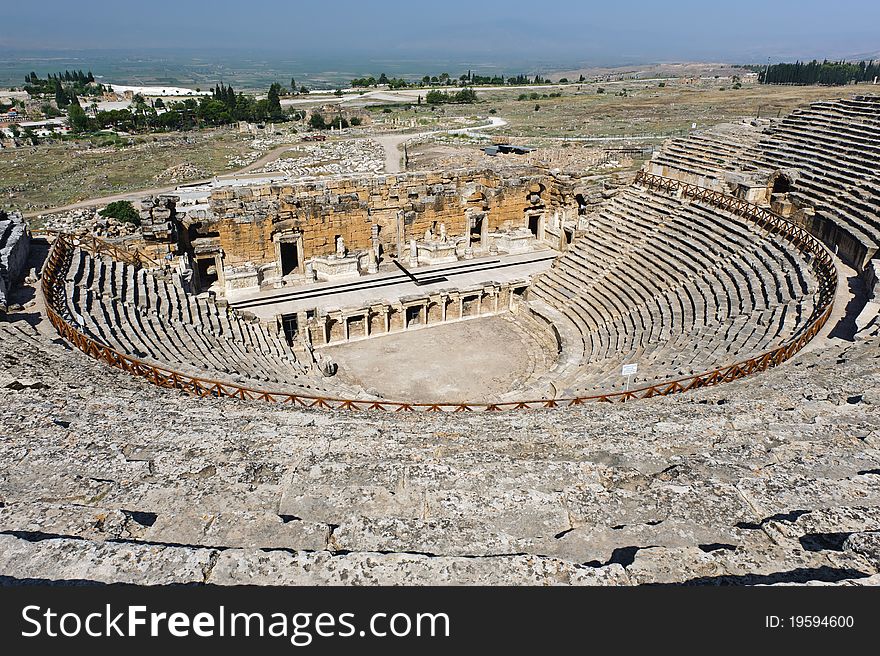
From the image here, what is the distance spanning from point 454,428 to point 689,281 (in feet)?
46.3

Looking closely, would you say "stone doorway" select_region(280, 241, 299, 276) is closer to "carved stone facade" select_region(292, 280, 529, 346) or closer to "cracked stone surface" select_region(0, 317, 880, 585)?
"carved stone facade" select_region(292, 280, 529, 346)

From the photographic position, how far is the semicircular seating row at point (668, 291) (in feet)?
54.0

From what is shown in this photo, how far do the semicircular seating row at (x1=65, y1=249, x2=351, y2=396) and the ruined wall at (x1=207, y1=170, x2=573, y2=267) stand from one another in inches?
185

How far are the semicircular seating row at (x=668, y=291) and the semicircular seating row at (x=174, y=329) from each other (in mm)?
9018

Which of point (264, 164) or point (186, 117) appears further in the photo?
point (186, 117)

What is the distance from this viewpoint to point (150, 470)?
873cm

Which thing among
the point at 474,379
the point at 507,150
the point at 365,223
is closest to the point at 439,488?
the point at 474,379

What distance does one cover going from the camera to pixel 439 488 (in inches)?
340

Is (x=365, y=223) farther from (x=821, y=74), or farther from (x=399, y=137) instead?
(x=821, y=74)

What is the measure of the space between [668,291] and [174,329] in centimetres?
1748

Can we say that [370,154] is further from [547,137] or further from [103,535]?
[103,535]

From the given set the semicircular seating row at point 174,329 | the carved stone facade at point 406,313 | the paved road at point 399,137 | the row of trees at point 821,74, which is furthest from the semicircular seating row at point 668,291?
the row of trees at point 821,74

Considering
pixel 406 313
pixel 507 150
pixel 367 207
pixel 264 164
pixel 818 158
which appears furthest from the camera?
pixel 264 164

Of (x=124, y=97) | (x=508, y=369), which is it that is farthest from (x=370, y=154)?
(x=124, y=97)
